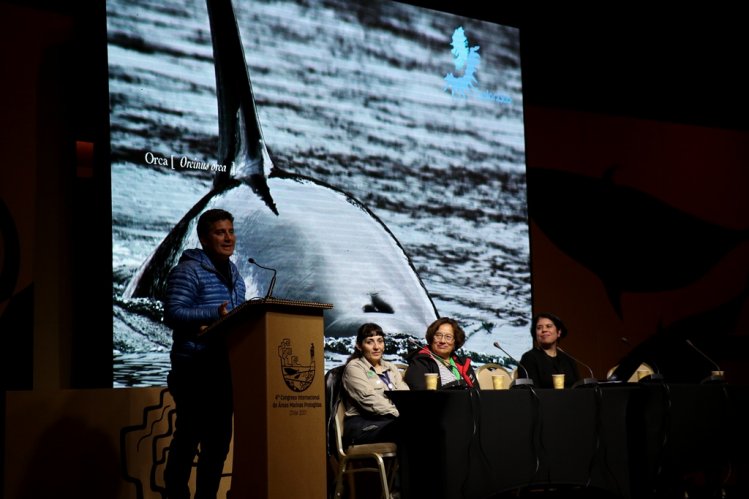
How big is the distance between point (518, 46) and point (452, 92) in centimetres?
74

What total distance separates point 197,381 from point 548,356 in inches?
101

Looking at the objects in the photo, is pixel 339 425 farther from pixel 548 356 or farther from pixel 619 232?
pixel 619 232

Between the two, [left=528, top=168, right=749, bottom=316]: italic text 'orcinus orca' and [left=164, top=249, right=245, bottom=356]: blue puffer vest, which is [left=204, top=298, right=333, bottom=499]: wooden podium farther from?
[left=528, top=168, right=749, bottom=316]: italic text 'orcinus orca'

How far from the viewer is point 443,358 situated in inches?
194

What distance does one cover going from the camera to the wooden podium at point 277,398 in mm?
3016

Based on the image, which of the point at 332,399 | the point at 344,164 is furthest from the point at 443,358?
the point at 344,164

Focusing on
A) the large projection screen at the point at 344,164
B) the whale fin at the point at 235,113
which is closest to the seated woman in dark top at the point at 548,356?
the large projection screen at the point at 344,164

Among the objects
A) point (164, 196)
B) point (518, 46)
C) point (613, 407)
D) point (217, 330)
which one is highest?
point (518, 46)

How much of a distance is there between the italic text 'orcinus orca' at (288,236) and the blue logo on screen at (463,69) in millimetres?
1195

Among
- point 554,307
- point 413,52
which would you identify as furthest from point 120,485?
point 554,307

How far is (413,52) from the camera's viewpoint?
600 cm

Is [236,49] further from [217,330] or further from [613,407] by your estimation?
[613,407]

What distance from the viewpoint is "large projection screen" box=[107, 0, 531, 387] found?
4770 mm

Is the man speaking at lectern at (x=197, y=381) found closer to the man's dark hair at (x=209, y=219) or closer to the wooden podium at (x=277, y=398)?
the man's dark hair at (x=209, y=219)
